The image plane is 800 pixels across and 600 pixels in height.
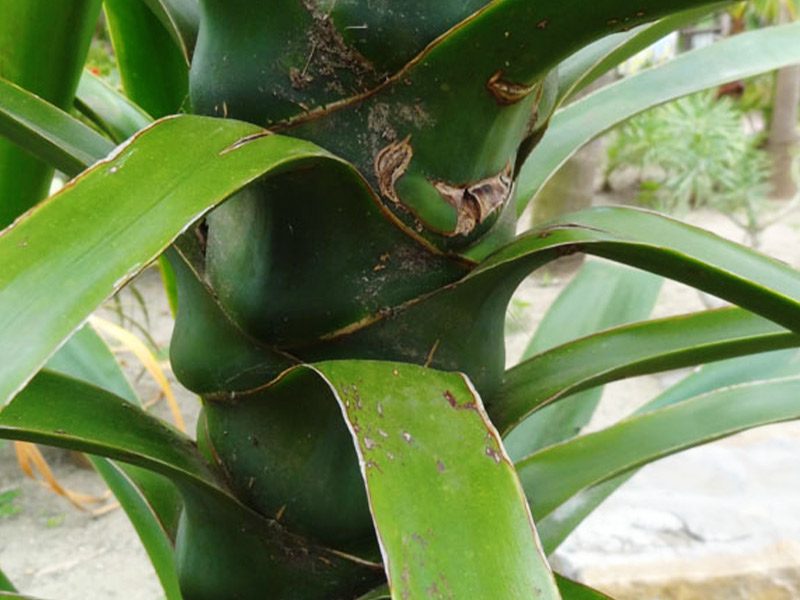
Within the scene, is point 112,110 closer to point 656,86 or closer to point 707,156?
point 656,86

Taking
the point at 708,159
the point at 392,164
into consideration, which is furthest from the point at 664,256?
the point at 708,159

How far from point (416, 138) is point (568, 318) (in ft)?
1.18

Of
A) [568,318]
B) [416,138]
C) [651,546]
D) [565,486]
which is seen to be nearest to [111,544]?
[651,546]

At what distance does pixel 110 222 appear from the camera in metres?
0.28

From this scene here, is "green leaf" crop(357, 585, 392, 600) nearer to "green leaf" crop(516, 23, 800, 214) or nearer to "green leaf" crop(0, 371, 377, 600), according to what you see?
"green leaf" crop(0, 371, 377, 600)

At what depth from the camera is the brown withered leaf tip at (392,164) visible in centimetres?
37

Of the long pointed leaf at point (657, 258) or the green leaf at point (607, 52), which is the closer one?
the long pointed leaf at point (657, 258)

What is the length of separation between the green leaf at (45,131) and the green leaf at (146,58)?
0.59 ft

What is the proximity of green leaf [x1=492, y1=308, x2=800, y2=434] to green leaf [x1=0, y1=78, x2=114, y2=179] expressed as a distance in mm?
207

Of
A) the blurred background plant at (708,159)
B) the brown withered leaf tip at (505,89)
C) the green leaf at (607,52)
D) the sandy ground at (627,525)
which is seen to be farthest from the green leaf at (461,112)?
the blurred background plant at (708,159)

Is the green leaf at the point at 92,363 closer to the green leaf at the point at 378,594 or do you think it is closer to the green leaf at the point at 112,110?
the green leaf at the point at 112,110

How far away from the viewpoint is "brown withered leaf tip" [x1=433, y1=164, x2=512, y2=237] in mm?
382

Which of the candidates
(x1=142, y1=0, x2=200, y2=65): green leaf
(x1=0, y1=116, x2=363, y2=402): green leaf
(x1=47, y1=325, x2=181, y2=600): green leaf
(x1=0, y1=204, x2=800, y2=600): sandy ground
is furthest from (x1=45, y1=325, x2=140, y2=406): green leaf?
(x1=0, y1=204, x2=800, y2=600): sandy ground

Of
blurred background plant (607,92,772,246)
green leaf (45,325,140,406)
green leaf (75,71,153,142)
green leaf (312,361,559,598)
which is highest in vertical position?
blurred background plant (607,92,772,246)
